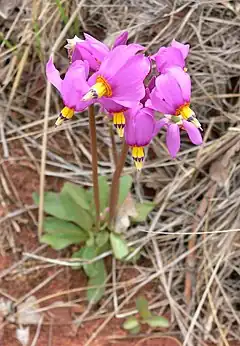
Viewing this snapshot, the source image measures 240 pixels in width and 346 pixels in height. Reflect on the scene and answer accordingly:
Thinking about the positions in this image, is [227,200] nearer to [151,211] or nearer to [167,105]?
[151,211]

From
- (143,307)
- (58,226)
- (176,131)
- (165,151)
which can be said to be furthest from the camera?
(165,151)

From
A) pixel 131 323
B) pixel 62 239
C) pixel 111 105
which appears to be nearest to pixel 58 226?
pixel 62 239

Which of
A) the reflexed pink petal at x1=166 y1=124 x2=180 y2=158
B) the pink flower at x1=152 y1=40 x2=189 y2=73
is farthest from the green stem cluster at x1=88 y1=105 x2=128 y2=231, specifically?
the pink flower at x1=152 y1=40 x2=189 y2=73

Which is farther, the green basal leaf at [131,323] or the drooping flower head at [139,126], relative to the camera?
the green basal leaf at [131,323]

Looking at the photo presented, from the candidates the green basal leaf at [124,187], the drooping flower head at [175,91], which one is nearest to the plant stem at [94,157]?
the green basal leaf at [124,187]

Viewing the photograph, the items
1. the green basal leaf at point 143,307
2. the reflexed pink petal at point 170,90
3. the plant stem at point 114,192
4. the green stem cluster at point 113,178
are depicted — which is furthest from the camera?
the green basal leaf at point 143,307

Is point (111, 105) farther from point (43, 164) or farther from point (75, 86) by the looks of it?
point (43, 164)

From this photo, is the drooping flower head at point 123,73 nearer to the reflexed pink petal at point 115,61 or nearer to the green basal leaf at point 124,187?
the reflexed pink petal at point 115,61
